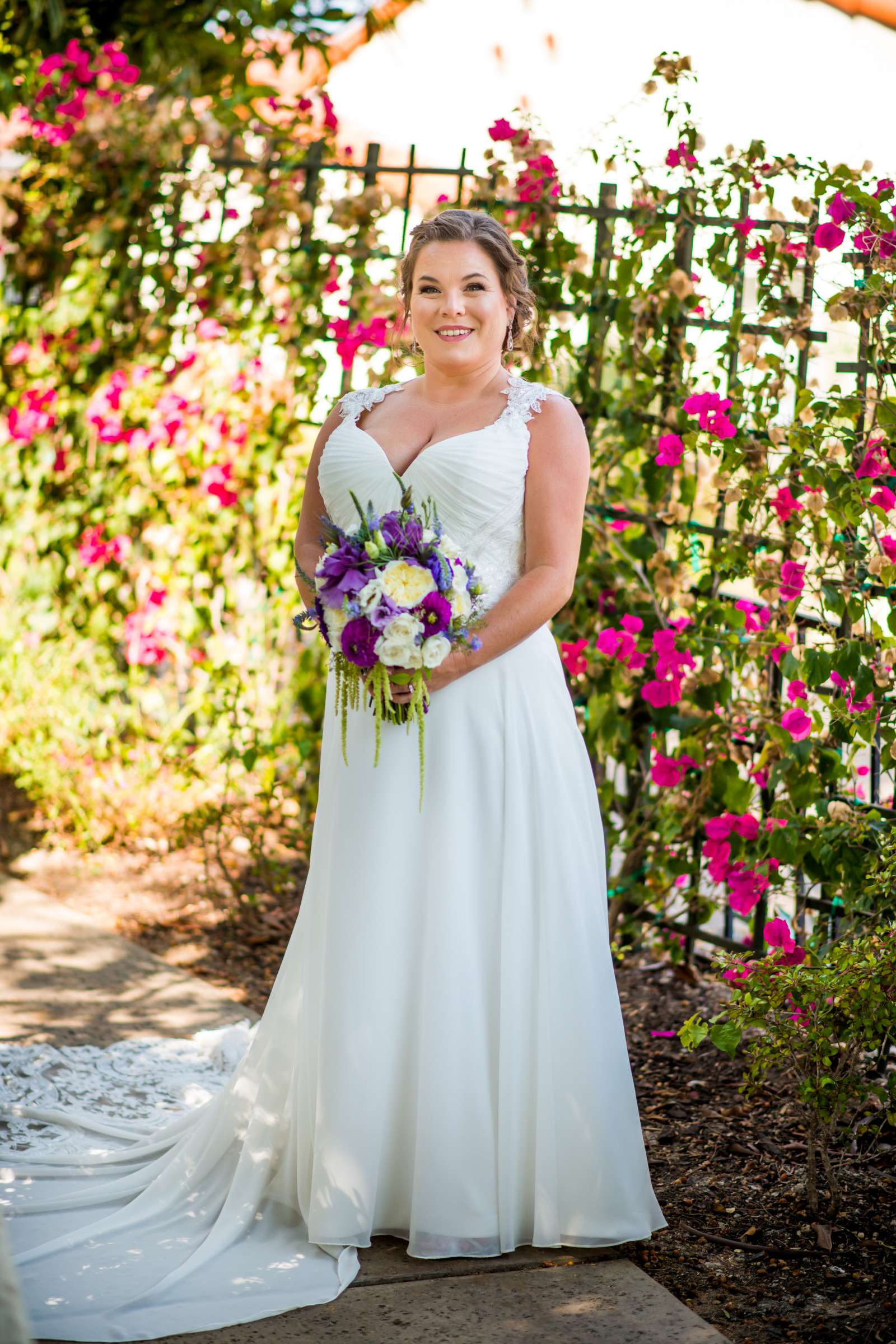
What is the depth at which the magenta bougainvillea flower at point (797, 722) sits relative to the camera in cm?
341

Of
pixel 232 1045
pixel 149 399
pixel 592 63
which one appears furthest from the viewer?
pixel 592 63

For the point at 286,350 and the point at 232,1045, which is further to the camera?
the point at 286,350

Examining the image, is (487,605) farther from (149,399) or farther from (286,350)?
(149,399)

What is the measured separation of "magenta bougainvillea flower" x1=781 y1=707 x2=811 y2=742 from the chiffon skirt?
84 centimetres

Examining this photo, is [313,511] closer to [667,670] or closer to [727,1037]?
[667,670]

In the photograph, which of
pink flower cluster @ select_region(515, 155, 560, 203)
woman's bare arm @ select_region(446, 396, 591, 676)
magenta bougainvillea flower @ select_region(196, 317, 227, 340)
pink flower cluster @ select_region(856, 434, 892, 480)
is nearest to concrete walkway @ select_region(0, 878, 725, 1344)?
woman's bare arm @ select_region(446, 396, 591, 676)

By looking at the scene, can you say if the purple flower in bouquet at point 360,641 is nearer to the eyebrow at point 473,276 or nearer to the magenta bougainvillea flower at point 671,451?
the eyebrow at point 473,276

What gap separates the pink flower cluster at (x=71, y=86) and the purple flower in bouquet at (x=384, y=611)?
444 centimetres

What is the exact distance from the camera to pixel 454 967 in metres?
2.66

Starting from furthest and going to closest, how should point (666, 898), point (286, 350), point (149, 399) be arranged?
point (149, 399)
point (286, 350)
point (666, 898)

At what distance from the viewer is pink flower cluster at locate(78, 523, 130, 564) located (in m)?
5.72

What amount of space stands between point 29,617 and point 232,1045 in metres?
2.91

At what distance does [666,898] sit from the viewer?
4688 mm

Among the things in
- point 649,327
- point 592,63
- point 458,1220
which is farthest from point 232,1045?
point 592,63
